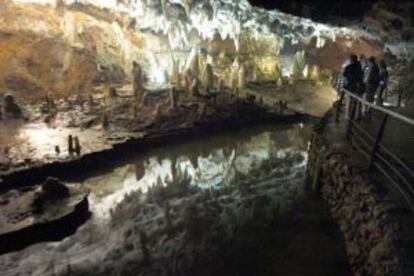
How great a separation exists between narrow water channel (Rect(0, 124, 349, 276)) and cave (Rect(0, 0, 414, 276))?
5cm

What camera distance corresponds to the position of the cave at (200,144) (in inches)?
305

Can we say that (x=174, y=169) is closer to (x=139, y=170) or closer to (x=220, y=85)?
(x=139, y=170)

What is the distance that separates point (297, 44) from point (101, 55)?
13605 mm

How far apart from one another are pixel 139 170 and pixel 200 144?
3316 mm

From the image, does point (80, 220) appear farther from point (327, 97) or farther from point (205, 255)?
point (327, 97)

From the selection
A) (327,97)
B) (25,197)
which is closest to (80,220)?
(25,197)

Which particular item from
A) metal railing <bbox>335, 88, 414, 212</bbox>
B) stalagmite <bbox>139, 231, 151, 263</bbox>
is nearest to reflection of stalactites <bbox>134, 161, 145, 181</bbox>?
stalagmite <bbox>139, 231, 151, 263</bbox>

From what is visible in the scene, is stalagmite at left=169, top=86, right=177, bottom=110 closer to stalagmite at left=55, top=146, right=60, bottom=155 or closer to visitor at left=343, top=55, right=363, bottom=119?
stalagmite at left=55, top=146, right=60, bottom=155

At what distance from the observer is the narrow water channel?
8.05m

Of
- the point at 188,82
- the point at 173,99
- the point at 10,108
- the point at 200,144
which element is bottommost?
the point at 200,144

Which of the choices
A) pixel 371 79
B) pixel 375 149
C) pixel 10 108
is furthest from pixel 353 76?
pixel 10 108

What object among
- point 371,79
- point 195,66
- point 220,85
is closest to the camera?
point 371,79

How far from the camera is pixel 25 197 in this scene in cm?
Answer: 1047

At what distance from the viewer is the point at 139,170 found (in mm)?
13898
